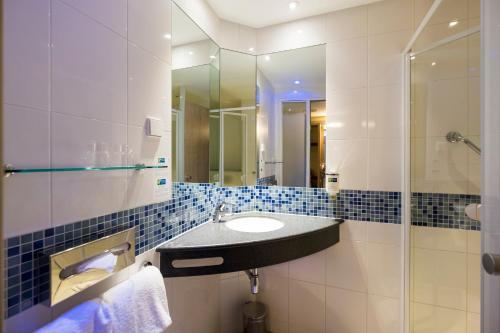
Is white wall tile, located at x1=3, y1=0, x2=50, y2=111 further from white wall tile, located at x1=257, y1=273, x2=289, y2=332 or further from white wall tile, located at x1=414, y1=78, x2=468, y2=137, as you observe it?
white wall tile, located at x1=257, y1=273, x2=289, y2=332

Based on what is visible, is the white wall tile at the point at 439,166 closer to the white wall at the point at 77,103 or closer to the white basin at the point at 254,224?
the white basin at the point at 254,224

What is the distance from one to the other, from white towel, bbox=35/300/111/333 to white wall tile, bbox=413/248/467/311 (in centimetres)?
149

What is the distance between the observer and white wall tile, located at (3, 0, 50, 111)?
569mm

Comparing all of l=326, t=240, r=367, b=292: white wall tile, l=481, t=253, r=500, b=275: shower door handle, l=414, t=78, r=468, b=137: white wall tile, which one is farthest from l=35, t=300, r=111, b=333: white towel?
l=414, t=78, r=468, b=137: white wall tile

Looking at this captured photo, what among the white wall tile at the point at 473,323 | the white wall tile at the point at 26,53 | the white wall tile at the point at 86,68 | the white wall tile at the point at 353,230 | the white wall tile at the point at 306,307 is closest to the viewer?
the white wall tile at the point at 26,53

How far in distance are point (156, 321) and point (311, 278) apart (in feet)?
3.76

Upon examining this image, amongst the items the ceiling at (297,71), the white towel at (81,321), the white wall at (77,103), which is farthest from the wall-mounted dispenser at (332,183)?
the white towel at (81,321)

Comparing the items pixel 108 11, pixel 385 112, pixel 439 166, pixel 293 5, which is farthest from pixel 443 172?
pixel 108 11

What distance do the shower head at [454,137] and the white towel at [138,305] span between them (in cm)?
145

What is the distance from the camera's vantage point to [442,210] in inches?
49.0

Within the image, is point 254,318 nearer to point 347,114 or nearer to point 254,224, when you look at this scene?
point 254,224

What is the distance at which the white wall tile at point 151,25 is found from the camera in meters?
0.94

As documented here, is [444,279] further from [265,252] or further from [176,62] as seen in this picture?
[176,62]

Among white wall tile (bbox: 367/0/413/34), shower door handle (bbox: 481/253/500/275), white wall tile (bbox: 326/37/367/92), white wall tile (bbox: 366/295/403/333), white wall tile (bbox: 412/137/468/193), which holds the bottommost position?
white wall tile (bbox: 366/295/403/333)
